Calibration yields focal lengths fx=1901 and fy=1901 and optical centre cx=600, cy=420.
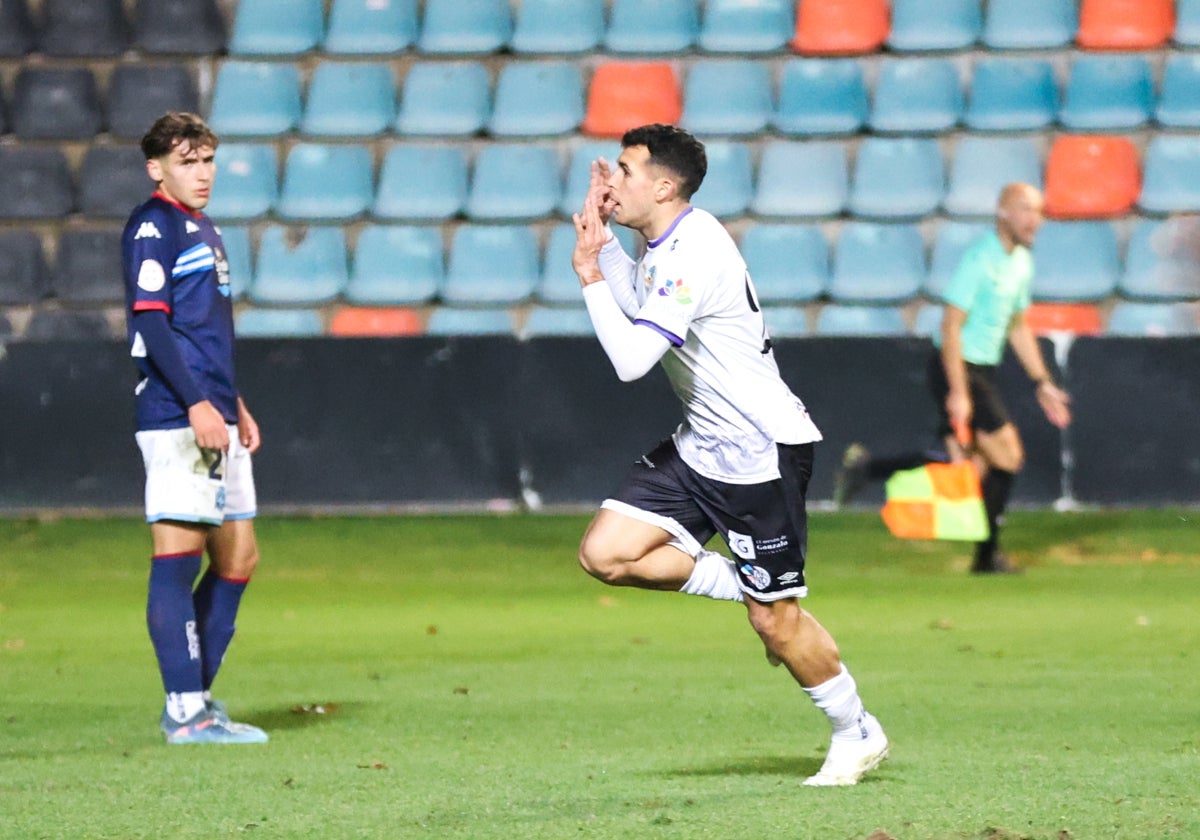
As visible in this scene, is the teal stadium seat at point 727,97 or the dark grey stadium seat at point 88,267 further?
the teal stadium seat at point 727,97

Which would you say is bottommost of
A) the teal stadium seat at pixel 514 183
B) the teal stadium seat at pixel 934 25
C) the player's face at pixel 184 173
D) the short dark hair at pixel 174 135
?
the teal stadium seat at pixel 514 183

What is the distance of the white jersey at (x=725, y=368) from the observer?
516 cm

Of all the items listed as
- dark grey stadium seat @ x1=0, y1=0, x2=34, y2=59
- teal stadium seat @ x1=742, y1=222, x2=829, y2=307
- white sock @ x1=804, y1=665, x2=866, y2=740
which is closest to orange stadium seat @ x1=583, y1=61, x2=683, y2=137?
teal stadium seat @ x1=742, y1=222, x2=829, y2=307

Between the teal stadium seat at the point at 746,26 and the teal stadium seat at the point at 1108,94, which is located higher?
the teal stadium seat at the point at 746,26

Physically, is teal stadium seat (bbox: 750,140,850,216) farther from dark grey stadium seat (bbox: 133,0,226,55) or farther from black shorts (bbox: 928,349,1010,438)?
dark grey stadium seat (bbox: 133,0,226,55)

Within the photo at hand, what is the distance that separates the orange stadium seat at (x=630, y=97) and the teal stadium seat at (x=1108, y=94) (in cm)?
272

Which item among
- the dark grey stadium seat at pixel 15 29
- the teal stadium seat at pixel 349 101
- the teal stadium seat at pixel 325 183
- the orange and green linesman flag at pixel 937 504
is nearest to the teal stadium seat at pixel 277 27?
the teal stadium seat at pixel 349 101

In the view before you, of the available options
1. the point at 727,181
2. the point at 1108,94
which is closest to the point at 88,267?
the point at 727,181

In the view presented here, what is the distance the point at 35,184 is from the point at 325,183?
2.05 metres

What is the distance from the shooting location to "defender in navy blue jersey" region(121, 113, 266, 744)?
5848 mm

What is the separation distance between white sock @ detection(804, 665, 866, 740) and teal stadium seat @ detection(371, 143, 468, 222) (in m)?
8.46

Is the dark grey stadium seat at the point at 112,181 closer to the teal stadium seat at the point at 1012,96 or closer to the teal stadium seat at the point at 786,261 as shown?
the teal stadium seat at the point at 786,261

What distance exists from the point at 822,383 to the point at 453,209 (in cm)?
327

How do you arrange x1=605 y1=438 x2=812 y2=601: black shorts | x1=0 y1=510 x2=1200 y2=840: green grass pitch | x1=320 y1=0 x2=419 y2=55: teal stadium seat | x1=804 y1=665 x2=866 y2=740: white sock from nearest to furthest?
x1=0 y1=510 x2=1200 y2=840: green grass pitch → x1=804 y1=665 x2=866 y2=740: white sock → x1=605 y1=438 x2=812 y2=601: black shorts → x1=320 y1=0 x2=419 y2=55: teal stadium seat
